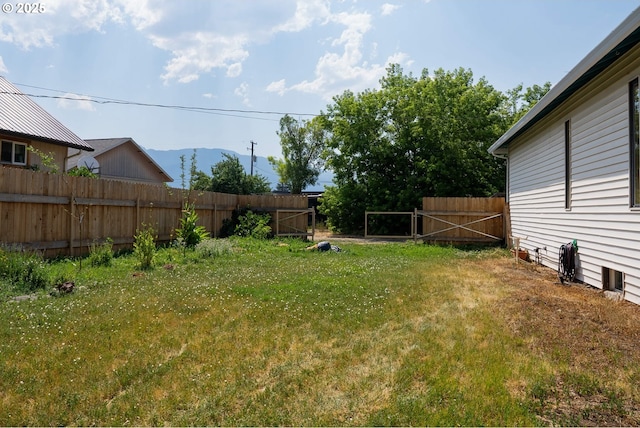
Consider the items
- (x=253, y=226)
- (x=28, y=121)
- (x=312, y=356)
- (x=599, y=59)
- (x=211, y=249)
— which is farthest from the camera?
(x=253, y=226)

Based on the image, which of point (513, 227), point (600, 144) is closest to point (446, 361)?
point (600, 144)

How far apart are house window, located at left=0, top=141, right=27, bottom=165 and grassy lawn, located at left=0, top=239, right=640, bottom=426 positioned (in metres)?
8.95

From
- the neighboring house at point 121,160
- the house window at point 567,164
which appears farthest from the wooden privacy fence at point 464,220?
the neighboring house at point 121,160

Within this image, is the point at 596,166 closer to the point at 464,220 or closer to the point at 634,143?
the point at 634,143

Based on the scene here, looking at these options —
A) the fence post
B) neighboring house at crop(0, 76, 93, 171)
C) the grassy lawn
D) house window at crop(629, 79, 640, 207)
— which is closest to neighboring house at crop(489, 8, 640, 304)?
house window at crop(629, 79, 640, 207)

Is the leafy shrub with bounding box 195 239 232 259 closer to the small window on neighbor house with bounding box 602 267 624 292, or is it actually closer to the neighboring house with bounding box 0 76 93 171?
the neighboring house with bounding box 0 76 93 171

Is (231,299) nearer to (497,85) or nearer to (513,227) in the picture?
(513,227)

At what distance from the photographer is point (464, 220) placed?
1480 centimetres

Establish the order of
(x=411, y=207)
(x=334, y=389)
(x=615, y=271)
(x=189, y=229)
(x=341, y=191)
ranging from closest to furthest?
(x=334, y=389)
(x=615, y=271)
(x=189, y=229)
(x=411, y=207)
(x=341, y=191)

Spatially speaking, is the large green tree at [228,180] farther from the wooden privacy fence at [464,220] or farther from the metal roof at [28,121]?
the wooden privacy fence at [464,220]

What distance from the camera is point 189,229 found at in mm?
11344

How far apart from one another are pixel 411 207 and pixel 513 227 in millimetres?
7245

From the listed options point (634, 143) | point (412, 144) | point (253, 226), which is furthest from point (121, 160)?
point (634, 143)

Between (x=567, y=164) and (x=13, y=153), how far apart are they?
1535cm
